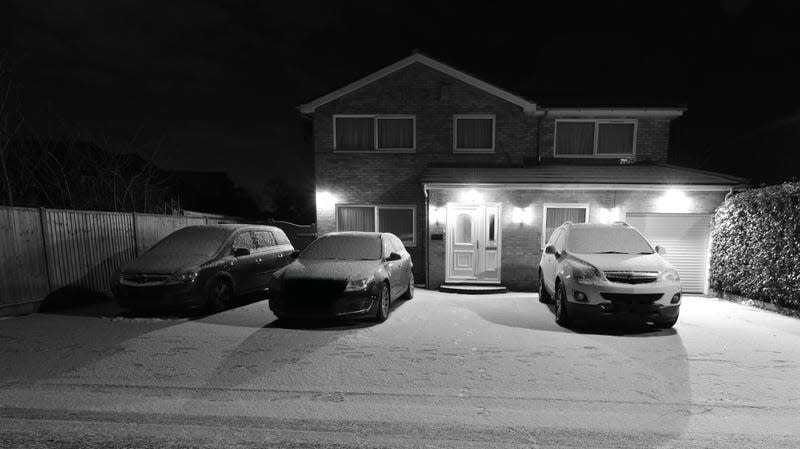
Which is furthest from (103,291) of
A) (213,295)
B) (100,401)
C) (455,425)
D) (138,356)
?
(455,425)

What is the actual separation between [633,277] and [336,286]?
5.05m

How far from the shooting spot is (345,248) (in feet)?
25.2

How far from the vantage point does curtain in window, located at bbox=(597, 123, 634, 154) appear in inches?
493

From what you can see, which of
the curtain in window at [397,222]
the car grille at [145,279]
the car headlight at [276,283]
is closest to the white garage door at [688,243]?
the curtain in window at [397,222]

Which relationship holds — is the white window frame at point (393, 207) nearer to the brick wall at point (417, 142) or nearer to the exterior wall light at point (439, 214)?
the brick wall at point (417, 142)

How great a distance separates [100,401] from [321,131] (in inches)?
390

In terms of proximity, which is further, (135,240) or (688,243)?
(688,243)

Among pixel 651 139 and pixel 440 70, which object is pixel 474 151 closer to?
pixel 440 70

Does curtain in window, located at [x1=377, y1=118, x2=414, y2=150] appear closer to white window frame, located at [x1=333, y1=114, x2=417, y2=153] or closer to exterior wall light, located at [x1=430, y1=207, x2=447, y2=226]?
white window frame, located at [x1=333, y1=114, x2=417, y2=153]

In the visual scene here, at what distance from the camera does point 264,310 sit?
765cm

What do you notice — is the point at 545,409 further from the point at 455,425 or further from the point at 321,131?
the point at 321,131

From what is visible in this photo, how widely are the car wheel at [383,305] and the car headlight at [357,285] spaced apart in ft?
1.32

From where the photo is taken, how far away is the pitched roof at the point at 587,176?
32.1 ft

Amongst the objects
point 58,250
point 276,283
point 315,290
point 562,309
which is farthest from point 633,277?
point 58,250
